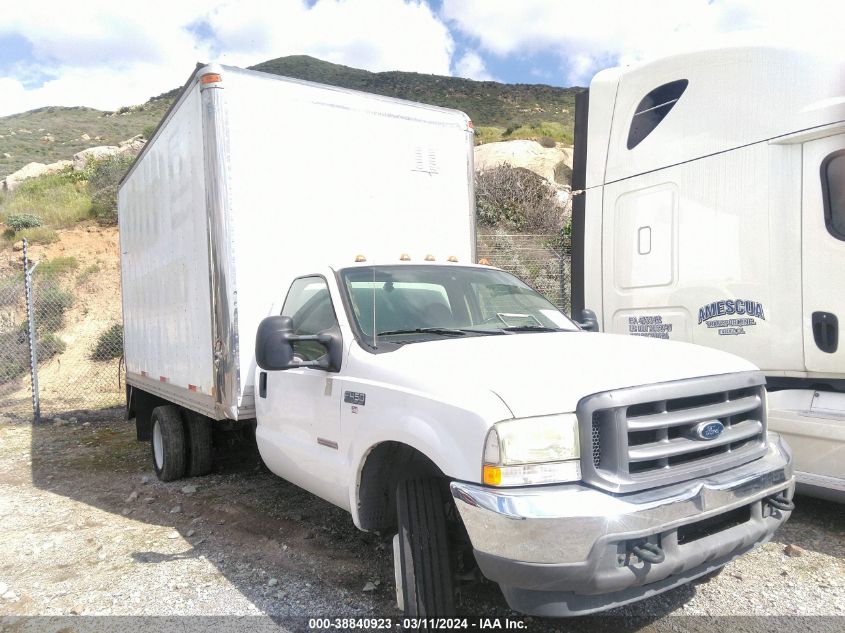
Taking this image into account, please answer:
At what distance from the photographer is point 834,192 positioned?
427 centimetres

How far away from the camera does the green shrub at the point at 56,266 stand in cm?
1953

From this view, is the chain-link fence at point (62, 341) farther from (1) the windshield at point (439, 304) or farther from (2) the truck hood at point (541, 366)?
(2) the truck hood at point (541, 366)

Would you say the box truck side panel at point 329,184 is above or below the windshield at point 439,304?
above

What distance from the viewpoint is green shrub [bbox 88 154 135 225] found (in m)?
23.5

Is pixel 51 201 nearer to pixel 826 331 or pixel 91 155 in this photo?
pixel 91 155

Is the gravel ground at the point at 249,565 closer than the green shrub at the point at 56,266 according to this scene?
Yes

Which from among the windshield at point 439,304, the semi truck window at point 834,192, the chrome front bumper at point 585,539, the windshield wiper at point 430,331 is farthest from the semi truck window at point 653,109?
the chrome front bumper at point 585,539

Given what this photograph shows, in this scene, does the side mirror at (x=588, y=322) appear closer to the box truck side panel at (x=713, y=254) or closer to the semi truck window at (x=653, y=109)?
the box truck side panel at (x=713, y=254)

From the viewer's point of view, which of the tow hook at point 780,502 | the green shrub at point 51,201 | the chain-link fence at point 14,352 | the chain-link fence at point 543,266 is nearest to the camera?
the tow hook at point 780,502

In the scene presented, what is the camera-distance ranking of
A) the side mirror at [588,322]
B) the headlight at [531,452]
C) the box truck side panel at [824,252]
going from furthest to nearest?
the side mirror at [588,322] < the box truck side panel at [824,252] < the headlight at [531,452]

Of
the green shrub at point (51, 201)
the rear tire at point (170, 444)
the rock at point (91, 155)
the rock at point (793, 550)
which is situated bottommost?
the rock at point (793, 550)

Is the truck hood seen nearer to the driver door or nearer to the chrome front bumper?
the chrome front bumper

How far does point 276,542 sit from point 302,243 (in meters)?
2.27

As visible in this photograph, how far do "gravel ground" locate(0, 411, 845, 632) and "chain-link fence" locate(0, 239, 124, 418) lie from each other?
5.27 meters
